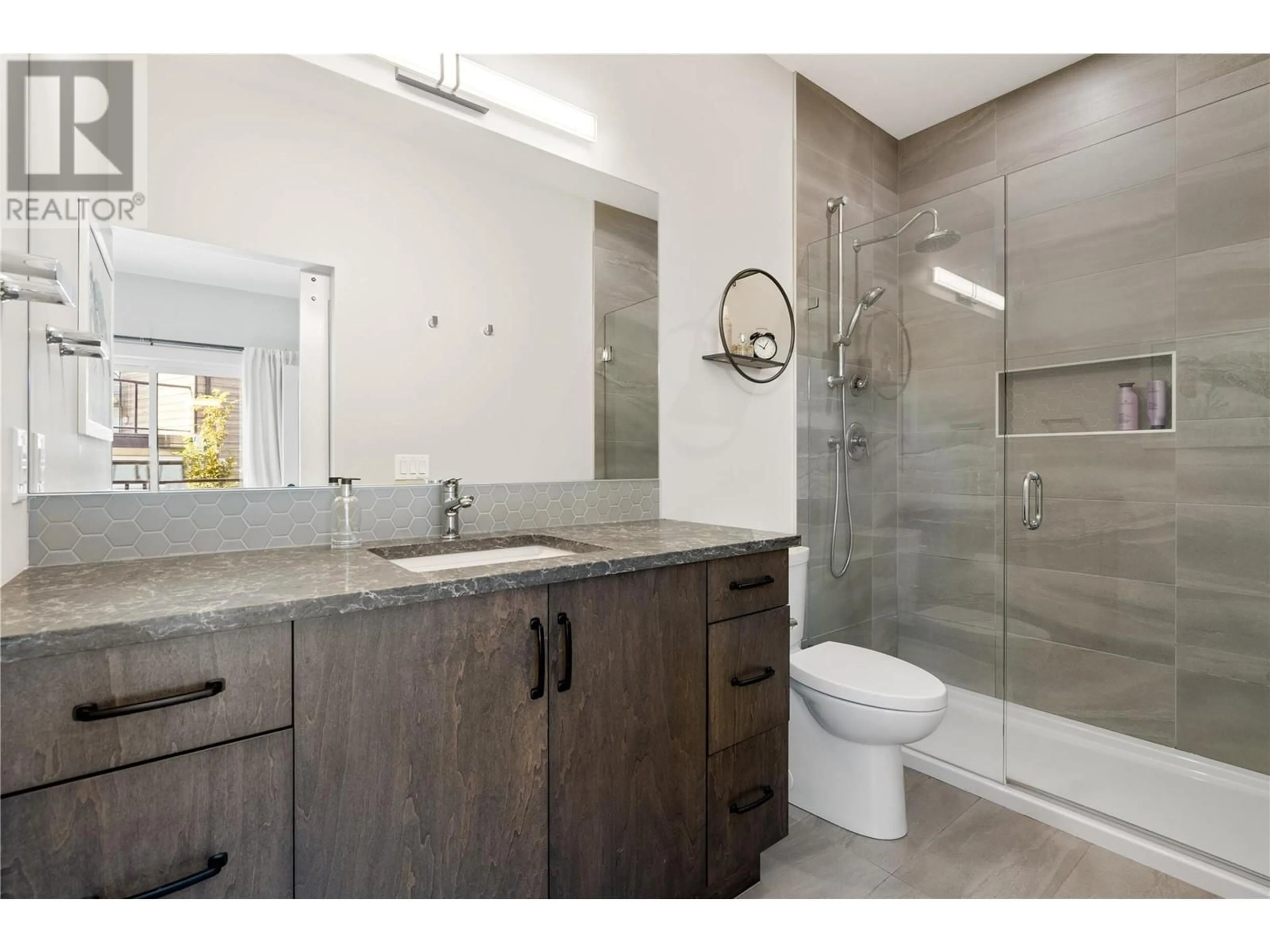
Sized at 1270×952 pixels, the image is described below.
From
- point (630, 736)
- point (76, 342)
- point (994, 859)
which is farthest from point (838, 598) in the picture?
point (76, 342)

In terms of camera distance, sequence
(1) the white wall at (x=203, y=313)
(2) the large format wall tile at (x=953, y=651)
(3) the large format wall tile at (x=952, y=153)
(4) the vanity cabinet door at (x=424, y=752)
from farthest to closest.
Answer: (3) the large format wall tile at (x=952, y=153), (2) the large format wall tile at (x=953, y=651), (1) the white wall at (x=203, y=313), (4) the vanity cabinet door at (x=424, y=752)

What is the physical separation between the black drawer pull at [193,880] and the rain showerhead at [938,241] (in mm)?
2737

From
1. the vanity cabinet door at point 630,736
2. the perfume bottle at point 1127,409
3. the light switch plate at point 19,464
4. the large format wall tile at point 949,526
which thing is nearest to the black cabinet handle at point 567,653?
the vanity cabinet door at point 630,736

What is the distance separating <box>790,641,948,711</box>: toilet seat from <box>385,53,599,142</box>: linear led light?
1.73 m

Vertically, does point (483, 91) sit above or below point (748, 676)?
above

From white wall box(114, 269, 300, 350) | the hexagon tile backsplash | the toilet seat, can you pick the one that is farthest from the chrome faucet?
the toilet seat

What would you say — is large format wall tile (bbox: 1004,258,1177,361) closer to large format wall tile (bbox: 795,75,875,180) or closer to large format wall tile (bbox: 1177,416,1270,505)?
large format wall tile (bbox: 1177,416,1270,505)

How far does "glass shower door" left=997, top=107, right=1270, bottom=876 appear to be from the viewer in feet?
6.47

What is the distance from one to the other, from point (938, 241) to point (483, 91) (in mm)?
1771

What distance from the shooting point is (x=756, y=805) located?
1534mm

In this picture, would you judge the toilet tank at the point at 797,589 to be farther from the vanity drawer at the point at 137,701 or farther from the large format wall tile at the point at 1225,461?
the vanity drawer at the point at 137,701

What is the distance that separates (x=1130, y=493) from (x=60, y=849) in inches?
114

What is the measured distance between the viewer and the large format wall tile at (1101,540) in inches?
84.8

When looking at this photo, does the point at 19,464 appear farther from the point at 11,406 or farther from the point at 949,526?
the point at 949,526
